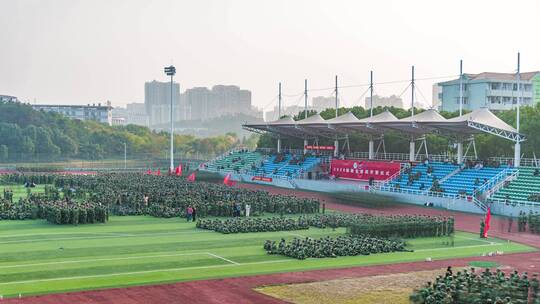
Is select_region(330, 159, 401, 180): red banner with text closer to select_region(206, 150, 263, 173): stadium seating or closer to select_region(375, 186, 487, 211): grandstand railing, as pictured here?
select_region(375, 186, 487, 211): grandstand railing

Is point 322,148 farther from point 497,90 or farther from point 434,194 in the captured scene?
point 497,90

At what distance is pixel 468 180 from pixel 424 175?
5338 mm

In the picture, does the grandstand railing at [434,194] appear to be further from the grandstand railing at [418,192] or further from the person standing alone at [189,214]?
the person standing alone at [189,214]

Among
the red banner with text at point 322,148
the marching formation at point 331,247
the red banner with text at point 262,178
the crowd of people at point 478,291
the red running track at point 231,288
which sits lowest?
the red running track at point 231,288

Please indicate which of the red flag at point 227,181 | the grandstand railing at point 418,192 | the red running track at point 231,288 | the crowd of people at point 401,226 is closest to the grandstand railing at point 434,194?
the grandstand railing at point 418,192

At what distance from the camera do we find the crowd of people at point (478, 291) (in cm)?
1875

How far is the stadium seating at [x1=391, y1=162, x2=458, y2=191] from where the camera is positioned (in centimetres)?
5368

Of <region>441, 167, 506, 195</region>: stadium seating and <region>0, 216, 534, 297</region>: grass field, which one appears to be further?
<region>441, 167, 506, 195</region>: stadium seating

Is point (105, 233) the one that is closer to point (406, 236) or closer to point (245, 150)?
point (406, 236)

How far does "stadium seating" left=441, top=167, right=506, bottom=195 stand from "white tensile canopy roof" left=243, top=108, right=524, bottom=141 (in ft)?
9.92

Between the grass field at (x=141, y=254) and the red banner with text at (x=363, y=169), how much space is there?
2490 centimetres

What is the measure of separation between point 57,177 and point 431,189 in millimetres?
34606

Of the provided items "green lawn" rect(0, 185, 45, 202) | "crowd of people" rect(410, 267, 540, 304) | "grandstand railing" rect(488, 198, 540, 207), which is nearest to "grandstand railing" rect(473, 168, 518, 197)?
"grandstand railing" rect(488, 198, 540, 207)

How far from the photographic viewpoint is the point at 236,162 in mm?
84125
